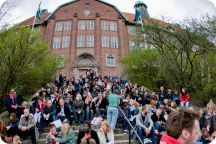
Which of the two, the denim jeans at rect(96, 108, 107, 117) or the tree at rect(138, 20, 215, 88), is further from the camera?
the tree at rect(138, 20, 215, 88)

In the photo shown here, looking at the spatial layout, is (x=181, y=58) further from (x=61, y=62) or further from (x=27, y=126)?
(x=27, y=126)

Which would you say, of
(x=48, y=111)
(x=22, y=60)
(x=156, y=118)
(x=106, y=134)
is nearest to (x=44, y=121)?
(x=48, y=111)

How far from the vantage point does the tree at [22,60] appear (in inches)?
653

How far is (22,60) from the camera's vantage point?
17.9m

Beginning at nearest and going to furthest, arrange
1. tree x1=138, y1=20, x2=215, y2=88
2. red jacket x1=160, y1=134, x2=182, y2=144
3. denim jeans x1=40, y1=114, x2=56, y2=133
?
red jacket x1=160, y1=134, x2=182, y2=144
denim jeans x1=40, y1=114, x2=56, y2=133
tree x1=138, y1=20, x2=215, y2=88

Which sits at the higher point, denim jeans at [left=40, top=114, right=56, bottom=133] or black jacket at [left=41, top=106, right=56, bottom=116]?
black jacket at [left=41, top=106, right=56, bottom=116]

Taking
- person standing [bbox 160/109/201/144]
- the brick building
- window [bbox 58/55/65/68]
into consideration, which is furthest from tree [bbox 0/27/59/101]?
person standing [bbox 160/109/201/144]

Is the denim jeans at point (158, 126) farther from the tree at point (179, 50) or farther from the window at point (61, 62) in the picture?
the window at point (61, 62)

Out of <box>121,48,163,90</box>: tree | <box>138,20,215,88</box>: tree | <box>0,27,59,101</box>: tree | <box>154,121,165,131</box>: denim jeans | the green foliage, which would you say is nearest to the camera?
<box>154,121,165,131</box>: denim jeans

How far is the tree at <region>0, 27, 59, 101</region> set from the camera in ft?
54.4

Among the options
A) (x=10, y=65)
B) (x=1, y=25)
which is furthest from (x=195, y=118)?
(x=10, y=65)

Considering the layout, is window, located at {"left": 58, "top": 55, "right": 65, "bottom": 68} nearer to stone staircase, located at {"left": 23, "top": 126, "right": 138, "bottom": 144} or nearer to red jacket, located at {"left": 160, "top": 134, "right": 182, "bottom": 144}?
stone staircase, located at {"left": 23, "top": 126, "right": 138, "bottom": 144}

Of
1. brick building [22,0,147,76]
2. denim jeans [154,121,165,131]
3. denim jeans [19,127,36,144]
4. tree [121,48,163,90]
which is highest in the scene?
brick building [22,0,147,76]

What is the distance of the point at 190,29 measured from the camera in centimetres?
1766
